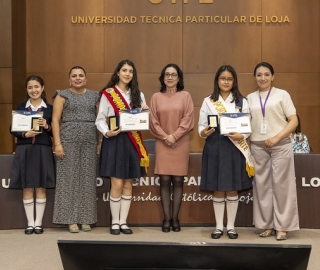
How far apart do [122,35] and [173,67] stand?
2.85 meters

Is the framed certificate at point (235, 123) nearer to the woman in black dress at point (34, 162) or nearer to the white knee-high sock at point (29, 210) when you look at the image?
the woman in black dress at point (34, 162)

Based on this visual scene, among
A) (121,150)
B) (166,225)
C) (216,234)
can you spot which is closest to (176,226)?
(166,225)

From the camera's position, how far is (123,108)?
15.2ft

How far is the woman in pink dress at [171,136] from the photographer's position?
4762 mm

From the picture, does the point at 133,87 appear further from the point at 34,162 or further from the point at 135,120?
the point at 34,162

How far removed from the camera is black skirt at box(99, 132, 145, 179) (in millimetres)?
4641

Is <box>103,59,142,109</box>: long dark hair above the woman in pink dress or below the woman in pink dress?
above

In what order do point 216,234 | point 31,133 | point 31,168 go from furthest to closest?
point 31,168 < point 31,133 < point 216,234

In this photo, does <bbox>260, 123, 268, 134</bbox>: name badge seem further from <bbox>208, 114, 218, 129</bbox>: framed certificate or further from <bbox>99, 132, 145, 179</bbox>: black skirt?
<bbox>99, 132, 145, 179</bbox>: black skirt

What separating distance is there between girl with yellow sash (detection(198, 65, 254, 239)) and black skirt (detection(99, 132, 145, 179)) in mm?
675

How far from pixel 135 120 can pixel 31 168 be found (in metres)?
1.15

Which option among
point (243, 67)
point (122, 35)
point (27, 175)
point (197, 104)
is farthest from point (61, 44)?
point (27, 175)

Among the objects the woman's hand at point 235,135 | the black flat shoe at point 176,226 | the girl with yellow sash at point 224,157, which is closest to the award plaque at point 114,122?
the girl with yellow sash at point 224,157

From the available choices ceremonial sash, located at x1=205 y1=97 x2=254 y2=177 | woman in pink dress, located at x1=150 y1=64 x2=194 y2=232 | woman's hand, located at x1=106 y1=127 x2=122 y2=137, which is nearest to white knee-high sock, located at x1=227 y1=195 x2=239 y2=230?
ceremonial sash, located at x1=205 y1=97 x2=254 y2=177
